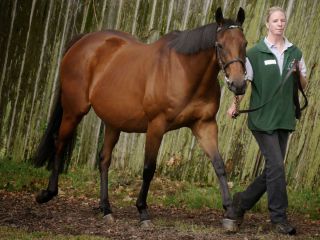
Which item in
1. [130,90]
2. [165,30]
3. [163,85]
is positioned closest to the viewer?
[163,85]

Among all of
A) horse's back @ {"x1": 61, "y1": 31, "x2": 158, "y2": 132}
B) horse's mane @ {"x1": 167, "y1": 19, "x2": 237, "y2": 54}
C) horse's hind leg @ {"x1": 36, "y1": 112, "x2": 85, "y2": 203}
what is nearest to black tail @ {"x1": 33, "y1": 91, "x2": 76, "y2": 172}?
horse's hind leg @ {"x1": 36, "y1": 112, "x2": 85, "y2": 203}

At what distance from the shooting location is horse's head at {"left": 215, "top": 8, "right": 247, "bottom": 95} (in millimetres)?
6430

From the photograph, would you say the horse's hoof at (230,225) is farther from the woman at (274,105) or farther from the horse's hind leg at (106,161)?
the horse's hind leg at (106,161)

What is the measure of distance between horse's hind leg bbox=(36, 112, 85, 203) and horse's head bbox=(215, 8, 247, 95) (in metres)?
2.51

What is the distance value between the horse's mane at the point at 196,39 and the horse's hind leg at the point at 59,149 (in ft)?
6.04

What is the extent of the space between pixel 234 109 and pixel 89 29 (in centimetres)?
437

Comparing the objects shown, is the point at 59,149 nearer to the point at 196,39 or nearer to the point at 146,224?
the point at 146,224

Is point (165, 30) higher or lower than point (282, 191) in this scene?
higher

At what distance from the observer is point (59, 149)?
→ 8.86m

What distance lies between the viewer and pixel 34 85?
37.3ft

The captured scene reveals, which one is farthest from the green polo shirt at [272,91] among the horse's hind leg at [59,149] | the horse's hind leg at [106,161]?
the horse's hind leg at [59,149]

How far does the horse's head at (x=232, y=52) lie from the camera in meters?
A: 6.43

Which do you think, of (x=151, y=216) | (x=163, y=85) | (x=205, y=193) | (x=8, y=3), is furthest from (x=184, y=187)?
(x=8, y=3)

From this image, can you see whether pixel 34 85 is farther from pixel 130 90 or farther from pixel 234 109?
pixel 234 109
